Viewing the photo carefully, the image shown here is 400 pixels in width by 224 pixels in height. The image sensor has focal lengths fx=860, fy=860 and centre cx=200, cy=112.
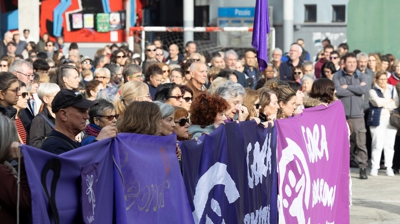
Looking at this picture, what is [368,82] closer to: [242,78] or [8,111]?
[242,78]

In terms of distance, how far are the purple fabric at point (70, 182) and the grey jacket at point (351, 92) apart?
32.4ft

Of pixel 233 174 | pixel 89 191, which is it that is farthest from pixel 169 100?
pixel 89 191

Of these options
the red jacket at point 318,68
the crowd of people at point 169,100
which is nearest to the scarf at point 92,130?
the crowd of people at point 169,100

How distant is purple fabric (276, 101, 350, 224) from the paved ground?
1.02m

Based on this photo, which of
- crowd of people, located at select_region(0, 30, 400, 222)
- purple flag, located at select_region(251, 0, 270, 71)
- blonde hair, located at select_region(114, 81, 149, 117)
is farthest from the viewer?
purple flag, located at select_region(251, 0, 270, 71)

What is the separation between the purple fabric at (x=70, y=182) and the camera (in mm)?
4531

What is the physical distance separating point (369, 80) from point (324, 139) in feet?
20.9

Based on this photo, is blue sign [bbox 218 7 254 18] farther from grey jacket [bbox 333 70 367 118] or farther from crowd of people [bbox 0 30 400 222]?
grey jacket [bbox 333 70 367 118]

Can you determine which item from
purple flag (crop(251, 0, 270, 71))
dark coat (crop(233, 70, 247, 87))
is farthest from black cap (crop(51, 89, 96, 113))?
dark coat (crop(233, 70, 247, 87))

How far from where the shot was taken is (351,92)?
14.7 metres

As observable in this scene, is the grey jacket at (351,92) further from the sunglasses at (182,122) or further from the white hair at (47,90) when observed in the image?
the sunglasses at (182,122)

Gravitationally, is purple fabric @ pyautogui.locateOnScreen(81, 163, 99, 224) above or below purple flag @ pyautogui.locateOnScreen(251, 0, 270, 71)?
below

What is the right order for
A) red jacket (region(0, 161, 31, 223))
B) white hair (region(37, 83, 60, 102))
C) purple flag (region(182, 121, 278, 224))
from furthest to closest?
white hair (region(37, 83, 60, 102)) → purple flag (region(182, 121, 278, 224)) → red jacket (region(0, 161, 31, 223))

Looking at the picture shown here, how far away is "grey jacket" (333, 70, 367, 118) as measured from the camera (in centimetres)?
1472
